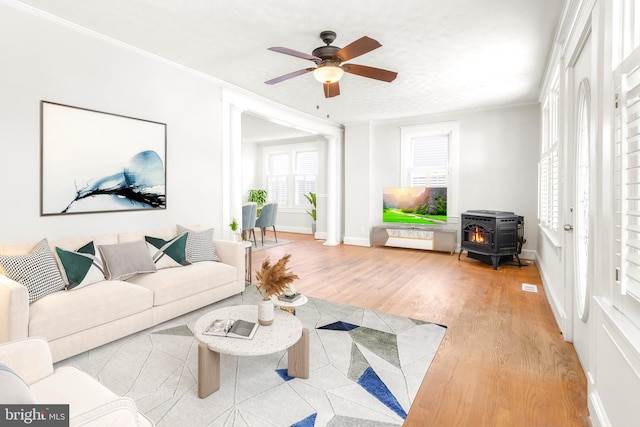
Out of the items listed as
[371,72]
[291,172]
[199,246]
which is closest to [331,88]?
[371,72]

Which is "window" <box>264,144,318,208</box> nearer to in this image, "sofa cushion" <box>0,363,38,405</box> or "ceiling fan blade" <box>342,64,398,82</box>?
"ceiling fan blade" <box>342,64,398,82</box>

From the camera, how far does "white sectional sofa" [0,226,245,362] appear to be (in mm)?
2021

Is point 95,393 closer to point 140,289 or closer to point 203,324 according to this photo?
point 203,324

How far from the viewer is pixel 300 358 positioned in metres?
2.06

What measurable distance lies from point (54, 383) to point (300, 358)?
124cm

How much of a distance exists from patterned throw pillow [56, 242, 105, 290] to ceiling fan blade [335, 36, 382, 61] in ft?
9.05

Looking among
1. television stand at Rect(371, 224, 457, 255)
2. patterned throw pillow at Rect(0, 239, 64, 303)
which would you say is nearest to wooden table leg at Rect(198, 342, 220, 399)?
patterned throw pillow at Rect(0, 239, 64, 303)

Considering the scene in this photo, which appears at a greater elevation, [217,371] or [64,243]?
[64,243]

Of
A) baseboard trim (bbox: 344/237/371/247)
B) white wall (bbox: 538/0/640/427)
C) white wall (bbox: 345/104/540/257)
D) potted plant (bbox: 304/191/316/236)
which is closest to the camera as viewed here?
white wall (bbox: 538/0/640/427)

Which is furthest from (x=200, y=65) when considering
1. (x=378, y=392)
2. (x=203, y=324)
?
(x=378, y=392)

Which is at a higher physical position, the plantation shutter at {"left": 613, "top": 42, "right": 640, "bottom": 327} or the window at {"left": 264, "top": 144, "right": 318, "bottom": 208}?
the window at {"left": 264, "top": 144, "right": 318, "bottom": 208}

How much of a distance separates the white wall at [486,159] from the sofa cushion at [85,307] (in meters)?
5.19

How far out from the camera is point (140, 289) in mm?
2670

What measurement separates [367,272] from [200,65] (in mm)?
3568
